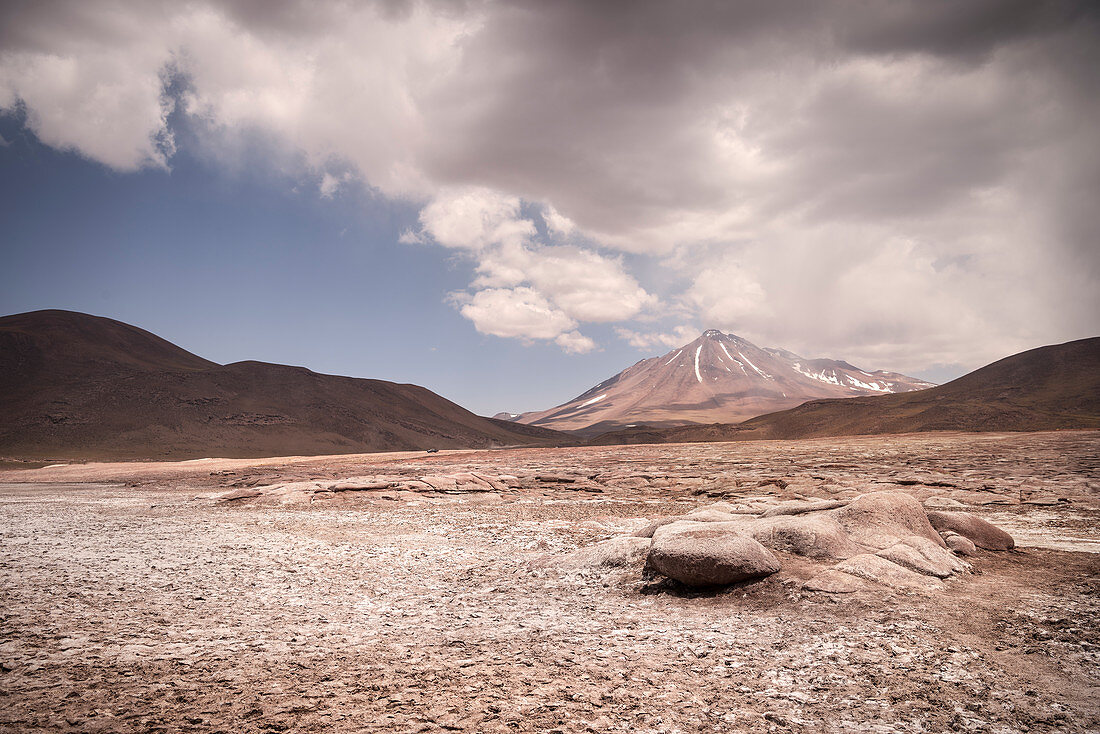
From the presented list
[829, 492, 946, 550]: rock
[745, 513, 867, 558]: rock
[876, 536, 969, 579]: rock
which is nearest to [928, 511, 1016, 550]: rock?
[829, 492, 946, 550]: rock

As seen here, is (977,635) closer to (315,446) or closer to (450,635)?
(450,635)

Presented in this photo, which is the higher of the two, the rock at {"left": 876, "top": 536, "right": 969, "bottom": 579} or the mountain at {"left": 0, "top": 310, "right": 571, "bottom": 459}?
the mountain at {"left": 0, "top": 310, "right": 571, "bottom": 459}

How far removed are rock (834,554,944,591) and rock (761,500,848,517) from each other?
2.44 metres

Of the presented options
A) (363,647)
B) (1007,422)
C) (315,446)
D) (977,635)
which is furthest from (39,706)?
(315,446)

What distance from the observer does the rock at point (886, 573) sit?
6811 millimetres

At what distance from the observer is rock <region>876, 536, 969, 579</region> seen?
23.9ft

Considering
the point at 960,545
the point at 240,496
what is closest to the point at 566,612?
the point at 960,545

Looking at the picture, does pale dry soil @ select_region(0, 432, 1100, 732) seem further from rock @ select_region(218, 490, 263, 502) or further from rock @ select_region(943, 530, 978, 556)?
rock @ select_region(218, 490, 263, 502)

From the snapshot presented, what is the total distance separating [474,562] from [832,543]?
6294 mm

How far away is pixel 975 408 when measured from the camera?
62562 millimetres

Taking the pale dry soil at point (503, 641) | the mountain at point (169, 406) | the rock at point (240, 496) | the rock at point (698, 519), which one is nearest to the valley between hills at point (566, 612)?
the pale dry soil at point (503, 641)

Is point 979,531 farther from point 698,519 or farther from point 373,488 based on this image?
point 373,488

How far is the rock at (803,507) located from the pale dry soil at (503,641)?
7.35 feet

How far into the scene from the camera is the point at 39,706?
4082 mm
